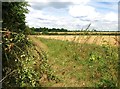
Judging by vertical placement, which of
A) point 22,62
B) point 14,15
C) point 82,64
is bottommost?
point 82,64

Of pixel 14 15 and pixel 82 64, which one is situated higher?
pixel 14 15

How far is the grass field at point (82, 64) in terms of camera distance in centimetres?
992

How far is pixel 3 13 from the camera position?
651 cm

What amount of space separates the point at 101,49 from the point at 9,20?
8403mm

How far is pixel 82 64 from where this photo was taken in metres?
12.6

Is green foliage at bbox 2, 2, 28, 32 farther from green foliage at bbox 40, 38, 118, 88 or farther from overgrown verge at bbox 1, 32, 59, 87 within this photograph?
green foliage at bbox 40, 38, 118, 88

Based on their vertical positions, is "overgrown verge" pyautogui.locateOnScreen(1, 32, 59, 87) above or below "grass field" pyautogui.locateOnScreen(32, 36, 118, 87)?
above

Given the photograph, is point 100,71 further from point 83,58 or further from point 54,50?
point 54,50

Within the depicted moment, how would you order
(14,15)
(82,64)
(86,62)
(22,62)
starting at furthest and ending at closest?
(86,62) < (82,64) < (14,15) < (22,62)

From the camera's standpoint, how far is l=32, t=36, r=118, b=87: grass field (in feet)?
32.6

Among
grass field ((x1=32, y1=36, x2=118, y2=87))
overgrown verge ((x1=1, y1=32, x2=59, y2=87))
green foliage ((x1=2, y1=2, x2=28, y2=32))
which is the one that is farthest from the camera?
grass field ((x1=32, y1=36, x2=118, y2=87))

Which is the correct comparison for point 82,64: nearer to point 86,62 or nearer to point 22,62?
point 86,62

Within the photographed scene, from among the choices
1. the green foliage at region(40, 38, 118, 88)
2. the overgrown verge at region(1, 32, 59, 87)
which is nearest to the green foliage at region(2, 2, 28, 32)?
the overgrown verge at region(1, 32, 59, 87)

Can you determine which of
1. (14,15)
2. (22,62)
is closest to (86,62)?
(14,15)
